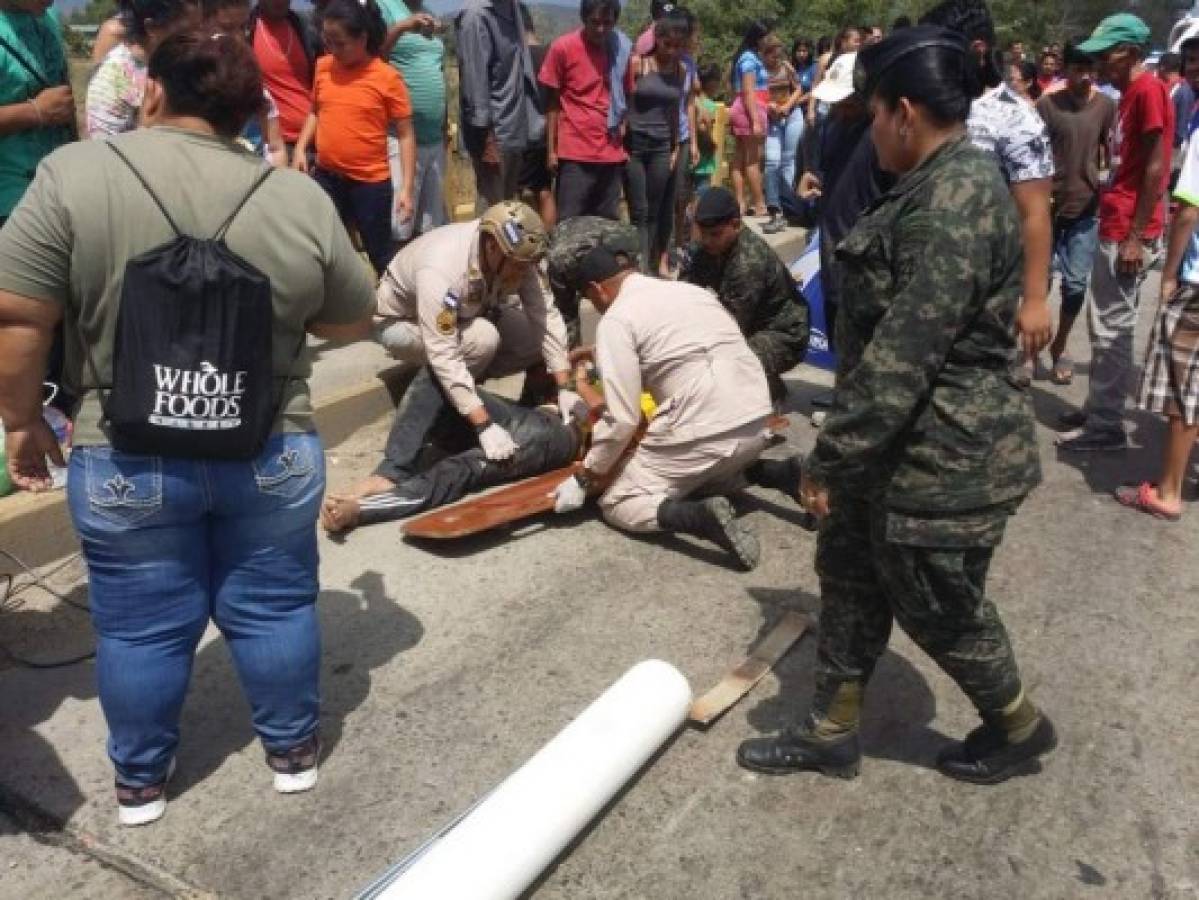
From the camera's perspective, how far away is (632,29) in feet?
99.8

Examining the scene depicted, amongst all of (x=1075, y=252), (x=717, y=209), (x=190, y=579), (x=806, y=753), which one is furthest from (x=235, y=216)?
(x=1075, y=252)

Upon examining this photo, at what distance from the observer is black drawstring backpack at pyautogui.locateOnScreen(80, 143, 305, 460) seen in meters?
2.18

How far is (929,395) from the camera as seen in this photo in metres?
2.33

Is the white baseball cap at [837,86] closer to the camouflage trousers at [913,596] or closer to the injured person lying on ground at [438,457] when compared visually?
the injured person lying on ground at [438,457]

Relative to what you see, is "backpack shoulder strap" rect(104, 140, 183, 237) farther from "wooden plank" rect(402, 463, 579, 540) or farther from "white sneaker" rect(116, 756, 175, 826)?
"wooden plank" rect(402, 463, 579, 540)

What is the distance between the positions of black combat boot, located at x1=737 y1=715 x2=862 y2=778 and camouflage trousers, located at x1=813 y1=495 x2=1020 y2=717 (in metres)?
0.07

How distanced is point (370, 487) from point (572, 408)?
1.07 metres

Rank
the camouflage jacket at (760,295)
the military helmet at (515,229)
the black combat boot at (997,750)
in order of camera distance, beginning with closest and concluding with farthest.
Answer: the black combat boot at (997,750) → the military helmet at (515,229) → the camouflage jacket at (760,295)

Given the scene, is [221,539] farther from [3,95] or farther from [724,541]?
[3,95]

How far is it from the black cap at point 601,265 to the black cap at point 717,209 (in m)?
0.75

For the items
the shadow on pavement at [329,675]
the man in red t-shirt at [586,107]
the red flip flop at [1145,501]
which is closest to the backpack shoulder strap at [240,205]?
the shadow on pavement at [329,675]

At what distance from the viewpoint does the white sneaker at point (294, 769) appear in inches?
108

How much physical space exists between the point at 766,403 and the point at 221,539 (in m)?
2.41

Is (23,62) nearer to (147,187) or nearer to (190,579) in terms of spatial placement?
(147,187)
